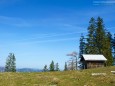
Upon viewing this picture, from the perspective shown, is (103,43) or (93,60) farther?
(103,43)

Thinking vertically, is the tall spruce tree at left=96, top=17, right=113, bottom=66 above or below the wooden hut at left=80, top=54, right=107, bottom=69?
above

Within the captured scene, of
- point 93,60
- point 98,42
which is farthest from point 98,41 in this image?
point 93,60

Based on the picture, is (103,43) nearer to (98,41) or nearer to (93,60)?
(98,41)

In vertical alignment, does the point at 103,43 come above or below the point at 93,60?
above

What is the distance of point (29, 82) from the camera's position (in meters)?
34.3

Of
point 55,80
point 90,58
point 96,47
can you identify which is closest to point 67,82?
point 55,80

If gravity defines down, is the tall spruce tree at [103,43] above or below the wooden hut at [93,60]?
above

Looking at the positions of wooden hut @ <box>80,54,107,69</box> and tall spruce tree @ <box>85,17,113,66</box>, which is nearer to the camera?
wooden hut @ <box>80,54,107,69</box>

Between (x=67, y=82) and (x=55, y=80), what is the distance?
1596 millimetres

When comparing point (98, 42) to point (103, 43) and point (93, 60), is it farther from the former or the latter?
point (93, 60)

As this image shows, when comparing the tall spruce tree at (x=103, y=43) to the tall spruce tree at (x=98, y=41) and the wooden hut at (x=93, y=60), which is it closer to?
the tall spruce tree at (x=98, y=41)

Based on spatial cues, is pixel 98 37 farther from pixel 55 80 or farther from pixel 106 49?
pixel 55 80

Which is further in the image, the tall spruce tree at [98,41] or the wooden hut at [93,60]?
the tall spruce tree at [98,41]

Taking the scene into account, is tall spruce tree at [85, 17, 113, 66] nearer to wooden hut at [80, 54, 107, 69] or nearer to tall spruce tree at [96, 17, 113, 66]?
tall spruce tree at [96, 17, 113, 66]
